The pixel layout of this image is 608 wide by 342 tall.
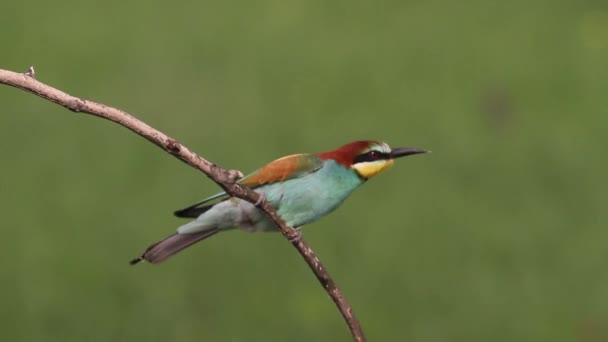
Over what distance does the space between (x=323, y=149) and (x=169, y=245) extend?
2.05 m

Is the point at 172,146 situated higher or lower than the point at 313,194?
higher

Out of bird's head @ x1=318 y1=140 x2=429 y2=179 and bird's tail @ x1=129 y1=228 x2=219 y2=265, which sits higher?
bird's head @ x1=318 y1=140 x2=429 y2=179

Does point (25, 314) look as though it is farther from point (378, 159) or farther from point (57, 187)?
point (378, 159)

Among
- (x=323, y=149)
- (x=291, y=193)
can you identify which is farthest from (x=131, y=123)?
(x=323, y=149)

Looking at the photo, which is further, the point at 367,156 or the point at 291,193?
the point at 291,193

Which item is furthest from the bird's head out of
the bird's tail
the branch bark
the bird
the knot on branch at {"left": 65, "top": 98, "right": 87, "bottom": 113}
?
the knot on branch at {"left": 65, "top": 98, "right": 87, "bottom": 113}

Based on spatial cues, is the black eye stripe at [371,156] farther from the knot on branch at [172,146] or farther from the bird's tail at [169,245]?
the knot on branch at [172,146]

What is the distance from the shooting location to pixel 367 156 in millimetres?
1607

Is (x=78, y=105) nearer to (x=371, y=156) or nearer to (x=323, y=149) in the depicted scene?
(x=371, y=156)

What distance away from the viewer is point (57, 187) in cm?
367

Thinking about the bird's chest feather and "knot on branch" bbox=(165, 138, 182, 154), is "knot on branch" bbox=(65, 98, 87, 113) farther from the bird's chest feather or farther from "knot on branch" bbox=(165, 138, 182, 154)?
the bird's chest feather

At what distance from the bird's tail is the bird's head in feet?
0.68

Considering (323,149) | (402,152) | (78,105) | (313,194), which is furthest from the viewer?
(323,149)

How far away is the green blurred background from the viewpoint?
132 inches
